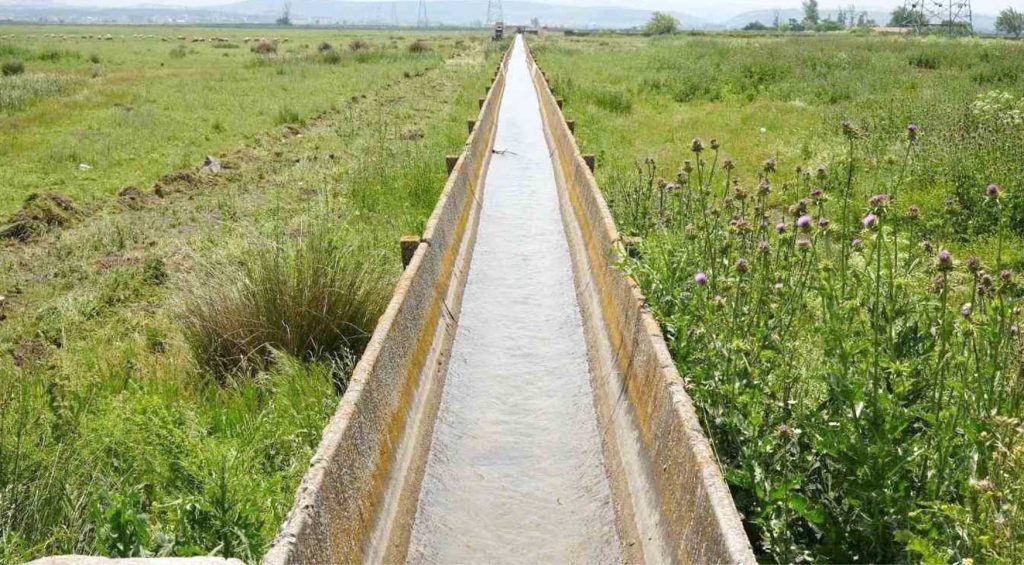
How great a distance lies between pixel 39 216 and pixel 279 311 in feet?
24.1

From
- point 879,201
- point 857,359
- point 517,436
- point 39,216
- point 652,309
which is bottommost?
point 517,436

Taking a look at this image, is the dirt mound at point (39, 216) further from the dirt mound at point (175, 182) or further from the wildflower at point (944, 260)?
the wildflower at point (944, 260)

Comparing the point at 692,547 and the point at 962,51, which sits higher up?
the point at 962,51

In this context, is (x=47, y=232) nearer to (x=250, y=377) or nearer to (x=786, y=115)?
(x=250, y=377)

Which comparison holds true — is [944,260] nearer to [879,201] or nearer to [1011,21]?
[879,201]

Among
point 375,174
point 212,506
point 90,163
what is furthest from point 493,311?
point 90,163

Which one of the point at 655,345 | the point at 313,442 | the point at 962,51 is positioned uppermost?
the point at 962,51

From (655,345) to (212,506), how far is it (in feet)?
7.41

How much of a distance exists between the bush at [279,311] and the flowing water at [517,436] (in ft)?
2.78

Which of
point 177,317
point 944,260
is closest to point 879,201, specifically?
point 944,260

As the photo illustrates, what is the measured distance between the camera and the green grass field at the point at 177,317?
3.99 metres

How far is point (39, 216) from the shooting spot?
11664 millimetres

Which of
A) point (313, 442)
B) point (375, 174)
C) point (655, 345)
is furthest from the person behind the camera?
point (375, 174)

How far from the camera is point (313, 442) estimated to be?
485cm
